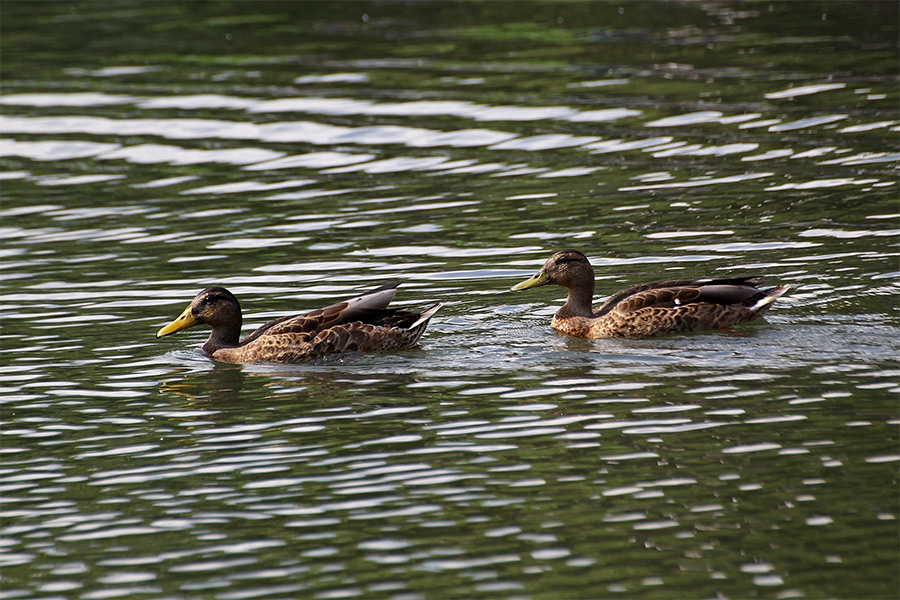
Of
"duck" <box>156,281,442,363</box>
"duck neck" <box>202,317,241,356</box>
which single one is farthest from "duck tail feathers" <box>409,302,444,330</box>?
"duck neck" <box>202,317,241,356</box>

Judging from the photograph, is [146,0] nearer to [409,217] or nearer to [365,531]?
[409,217]

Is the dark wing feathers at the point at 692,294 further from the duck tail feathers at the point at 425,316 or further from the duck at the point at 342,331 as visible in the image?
the duck at the point at 342,331

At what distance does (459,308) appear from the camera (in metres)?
13.6

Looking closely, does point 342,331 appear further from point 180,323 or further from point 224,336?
point 180,323

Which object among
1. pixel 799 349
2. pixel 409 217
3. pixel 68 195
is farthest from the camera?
pixel 68 195

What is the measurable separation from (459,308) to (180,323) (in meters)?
2.69

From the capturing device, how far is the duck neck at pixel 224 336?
13109 millimetres

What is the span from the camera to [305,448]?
9.89m

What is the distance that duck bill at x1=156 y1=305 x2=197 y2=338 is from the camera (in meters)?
13.0

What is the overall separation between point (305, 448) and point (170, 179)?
11.9m

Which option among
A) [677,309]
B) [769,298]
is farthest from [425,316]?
[769,298]

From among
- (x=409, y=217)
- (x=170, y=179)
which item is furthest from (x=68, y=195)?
(x=409, y=217)

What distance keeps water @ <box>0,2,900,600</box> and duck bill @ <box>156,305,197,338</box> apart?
0.24 m

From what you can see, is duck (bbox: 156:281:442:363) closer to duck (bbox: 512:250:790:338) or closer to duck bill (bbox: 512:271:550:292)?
duck bill (bbox: 512:271:550:292)
